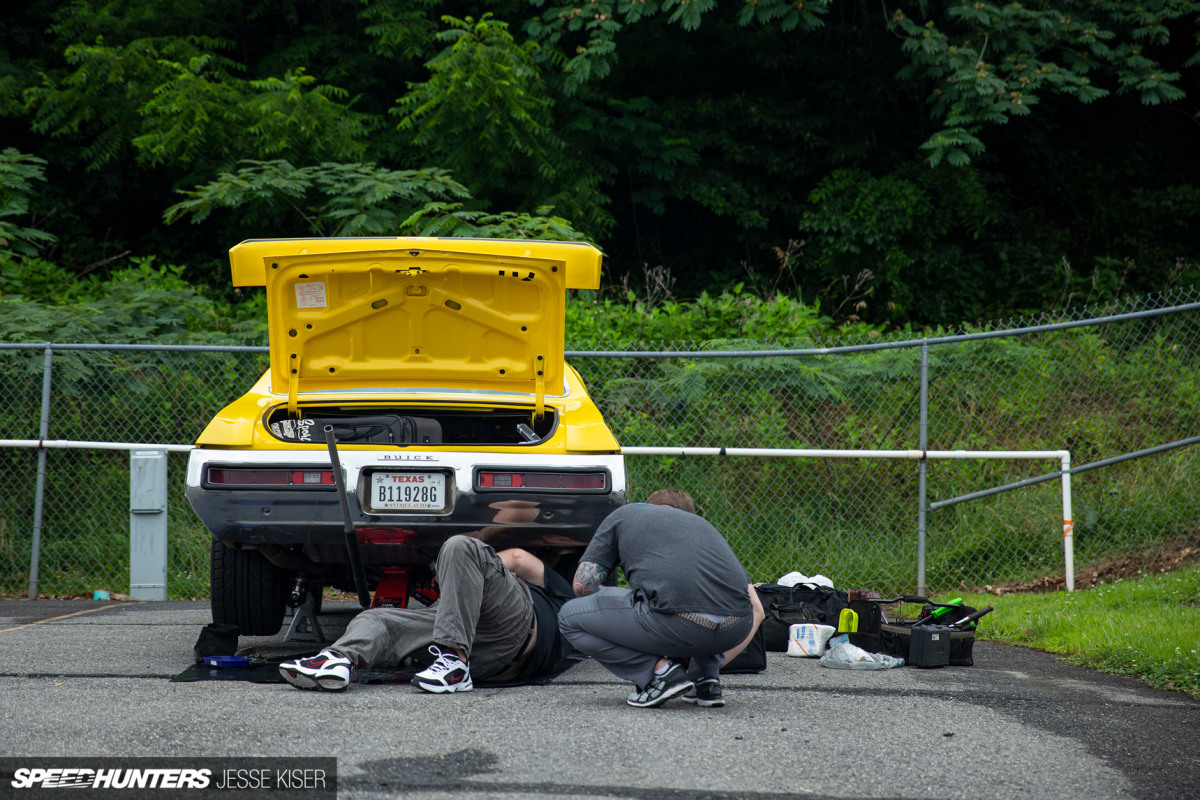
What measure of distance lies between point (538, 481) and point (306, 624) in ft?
6.36

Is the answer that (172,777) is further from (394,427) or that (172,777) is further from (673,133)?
(673,133)

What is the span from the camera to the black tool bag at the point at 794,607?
5.75 m

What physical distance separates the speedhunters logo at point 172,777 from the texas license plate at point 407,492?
157 cm

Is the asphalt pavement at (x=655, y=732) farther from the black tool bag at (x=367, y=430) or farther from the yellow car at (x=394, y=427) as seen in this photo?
the black tool bag at (x=367, y=430)

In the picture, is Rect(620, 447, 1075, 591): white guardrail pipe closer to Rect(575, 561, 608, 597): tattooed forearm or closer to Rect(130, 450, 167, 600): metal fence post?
Rect(575, 561, 608, 597): tattooed forearm

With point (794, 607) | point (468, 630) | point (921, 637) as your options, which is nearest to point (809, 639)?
point (794, 607)

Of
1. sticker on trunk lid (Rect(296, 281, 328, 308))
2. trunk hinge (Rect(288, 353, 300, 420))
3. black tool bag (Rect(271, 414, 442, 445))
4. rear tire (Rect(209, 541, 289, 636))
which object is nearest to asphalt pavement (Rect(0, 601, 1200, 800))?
rear tire (Rect(209, 541, 289, 636))

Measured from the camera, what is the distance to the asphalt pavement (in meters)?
3.22

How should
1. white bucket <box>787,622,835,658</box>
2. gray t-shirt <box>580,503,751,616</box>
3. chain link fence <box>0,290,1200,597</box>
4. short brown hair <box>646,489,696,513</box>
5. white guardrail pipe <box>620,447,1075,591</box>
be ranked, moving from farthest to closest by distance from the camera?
chain link fence <box>0,290,1200,597</box> → white guardrail pipe <box>620,447,1075,591</box> → white bucket <box>787,622,835,658</box> → short brown hair <box>646,489,696,513</box> → gray t-shirt <box>580,503,751,616</box>

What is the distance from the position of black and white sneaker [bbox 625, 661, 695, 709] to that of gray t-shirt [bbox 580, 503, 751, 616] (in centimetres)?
29

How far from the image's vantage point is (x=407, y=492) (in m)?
4.75

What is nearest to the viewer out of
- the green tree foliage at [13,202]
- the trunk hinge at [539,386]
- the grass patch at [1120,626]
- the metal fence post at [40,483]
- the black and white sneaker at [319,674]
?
the black and white sneaker at [319,674]

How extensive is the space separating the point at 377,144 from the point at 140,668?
393 inches

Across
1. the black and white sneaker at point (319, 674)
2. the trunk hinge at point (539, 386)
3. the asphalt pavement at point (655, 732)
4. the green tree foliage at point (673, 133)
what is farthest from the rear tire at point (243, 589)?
the green tree foliage at point (673, 133)
